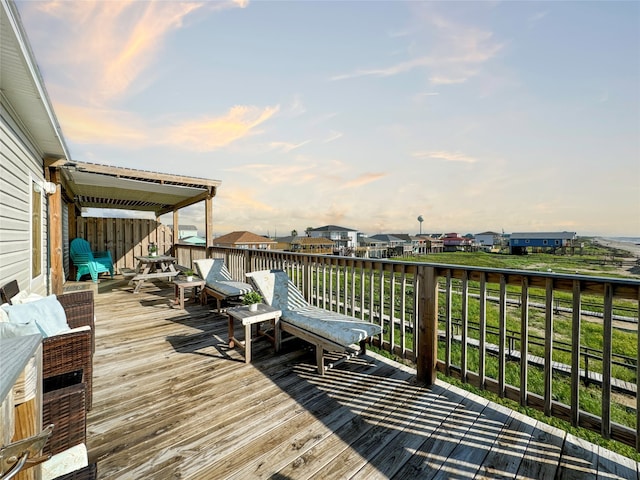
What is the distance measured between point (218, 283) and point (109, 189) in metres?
5.35

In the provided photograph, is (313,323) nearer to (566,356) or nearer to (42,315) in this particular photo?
(42,315)

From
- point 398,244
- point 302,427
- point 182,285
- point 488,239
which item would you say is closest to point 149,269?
point 182,285

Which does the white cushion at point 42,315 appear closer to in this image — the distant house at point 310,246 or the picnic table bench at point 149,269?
the picnic table bench at point 149,269

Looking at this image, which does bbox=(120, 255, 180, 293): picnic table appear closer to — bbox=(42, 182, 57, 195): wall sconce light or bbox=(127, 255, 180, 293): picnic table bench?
bbox=(127, 255, 180, 293): picnic table bench

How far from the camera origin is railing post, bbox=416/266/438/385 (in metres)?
2.77

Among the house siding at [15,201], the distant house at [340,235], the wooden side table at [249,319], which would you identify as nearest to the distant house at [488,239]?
the distant house at [340,235]

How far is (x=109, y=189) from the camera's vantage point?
8141 millimetres

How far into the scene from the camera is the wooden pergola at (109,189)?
18.3ft

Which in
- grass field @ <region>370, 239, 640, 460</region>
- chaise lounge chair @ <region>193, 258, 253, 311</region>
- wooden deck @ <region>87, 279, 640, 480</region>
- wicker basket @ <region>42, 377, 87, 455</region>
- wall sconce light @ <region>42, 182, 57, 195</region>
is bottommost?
grass field @ <region>370, 239, 640, 460</region>

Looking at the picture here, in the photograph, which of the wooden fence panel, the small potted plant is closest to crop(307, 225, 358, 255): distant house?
the wooden fence panel

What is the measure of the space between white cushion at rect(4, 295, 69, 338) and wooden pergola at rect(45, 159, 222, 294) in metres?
4.01

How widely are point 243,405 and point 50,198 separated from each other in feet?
19.7

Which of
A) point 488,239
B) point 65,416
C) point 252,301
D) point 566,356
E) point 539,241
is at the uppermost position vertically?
point 488,239

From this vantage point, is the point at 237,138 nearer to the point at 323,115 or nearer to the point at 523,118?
the point at 323,115
